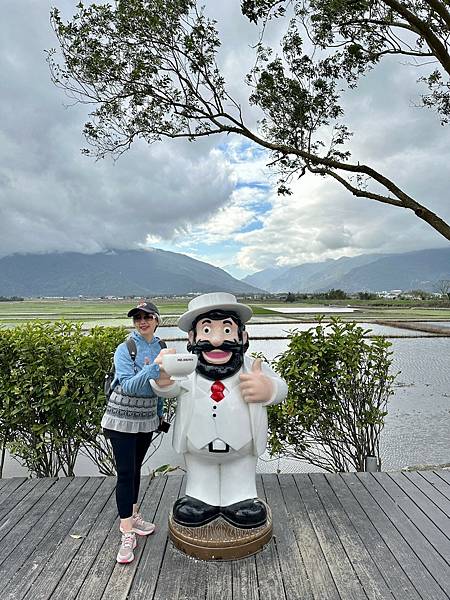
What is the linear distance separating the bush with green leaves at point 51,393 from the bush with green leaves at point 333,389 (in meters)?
1.44

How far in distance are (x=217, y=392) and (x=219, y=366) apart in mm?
140

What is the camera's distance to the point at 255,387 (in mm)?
2490

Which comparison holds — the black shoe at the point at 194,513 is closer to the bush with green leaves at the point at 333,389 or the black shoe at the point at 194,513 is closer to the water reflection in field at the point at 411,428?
the water reflection in field at the point at 411,428

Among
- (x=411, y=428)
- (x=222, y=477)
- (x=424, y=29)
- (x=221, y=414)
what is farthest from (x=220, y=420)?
(x=424, y=29)

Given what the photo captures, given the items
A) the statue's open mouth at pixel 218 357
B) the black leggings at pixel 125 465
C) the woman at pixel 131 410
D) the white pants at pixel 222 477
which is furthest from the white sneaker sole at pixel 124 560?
the statue's open mouth at pixel 218 357

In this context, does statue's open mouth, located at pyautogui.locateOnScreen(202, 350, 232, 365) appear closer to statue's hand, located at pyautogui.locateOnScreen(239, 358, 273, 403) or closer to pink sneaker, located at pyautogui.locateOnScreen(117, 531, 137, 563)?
statue's hand, located at pyautogui.locateOnScreen(239, 358, 273, 403)

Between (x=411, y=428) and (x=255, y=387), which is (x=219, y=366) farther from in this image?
(x=411, y=428)

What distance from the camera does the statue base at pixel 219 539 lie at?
242 cm

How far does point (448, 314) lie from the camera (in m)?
15.6

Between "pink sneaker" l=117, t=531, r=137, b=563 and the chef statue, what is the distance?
22 cm

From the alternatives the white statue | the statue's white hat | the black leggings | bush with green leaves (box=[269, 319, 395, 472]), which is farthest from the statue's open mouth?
bush with green leaves (box=[269, 319, 395, 472])

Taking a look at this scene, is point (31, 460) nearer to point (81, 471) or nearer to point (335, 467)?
point (81, 471)

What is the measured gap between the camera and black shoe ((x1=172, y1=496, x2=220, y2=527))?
254 cm

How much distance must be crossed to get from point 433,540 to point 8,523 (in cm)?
251
